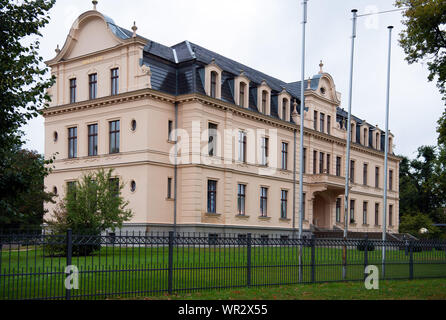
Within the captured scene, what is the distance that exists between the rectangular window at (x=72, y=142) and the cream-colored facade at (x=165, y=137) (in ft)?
0.33

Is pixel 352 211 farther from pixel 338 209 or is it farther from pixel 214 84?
pixel 214 84

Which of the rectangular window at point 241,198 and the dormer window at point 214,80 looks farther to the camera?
the rectangular window at point 241,198

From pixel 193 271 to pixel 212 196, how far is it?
836 inches

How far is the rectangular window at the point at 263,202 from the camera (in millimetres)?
40594

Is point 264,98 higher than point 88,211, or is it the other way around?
point 264,98

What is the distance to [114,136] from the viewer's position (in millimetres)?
35312

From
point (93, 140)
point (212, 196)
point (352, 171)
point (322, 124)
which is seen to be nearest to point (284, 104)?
point (322, 124)

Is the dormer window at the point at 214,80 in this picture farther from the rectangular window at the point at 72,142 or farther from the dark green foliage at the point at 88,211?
the dark green foliage at the point at 88,211

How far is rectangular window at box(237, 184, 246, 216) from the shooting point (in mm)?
38406

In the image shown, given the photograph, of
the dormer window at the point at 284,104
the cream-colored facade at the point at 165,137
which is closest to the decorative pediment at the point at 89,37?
the cream-colored facade at the point at 165,137

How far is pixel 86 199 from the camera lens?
25328 mm

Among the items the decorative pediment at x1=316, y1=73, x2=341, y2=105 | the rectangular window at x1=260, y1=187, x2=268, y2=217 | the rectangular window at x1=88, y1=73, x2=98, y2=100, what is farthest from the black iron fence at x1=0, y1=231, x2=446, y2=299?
the decorative pediment at x1=316, y1=73, x2=341, y2=105

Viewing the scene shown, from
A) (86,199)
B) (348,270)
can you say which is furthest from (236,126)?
(348,270)

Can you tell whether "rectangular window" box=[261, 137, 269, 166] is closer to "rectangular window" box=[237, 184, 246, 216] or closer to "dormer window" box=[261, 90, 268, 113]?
"dormer window" box=[261, 90, 268, 113]
